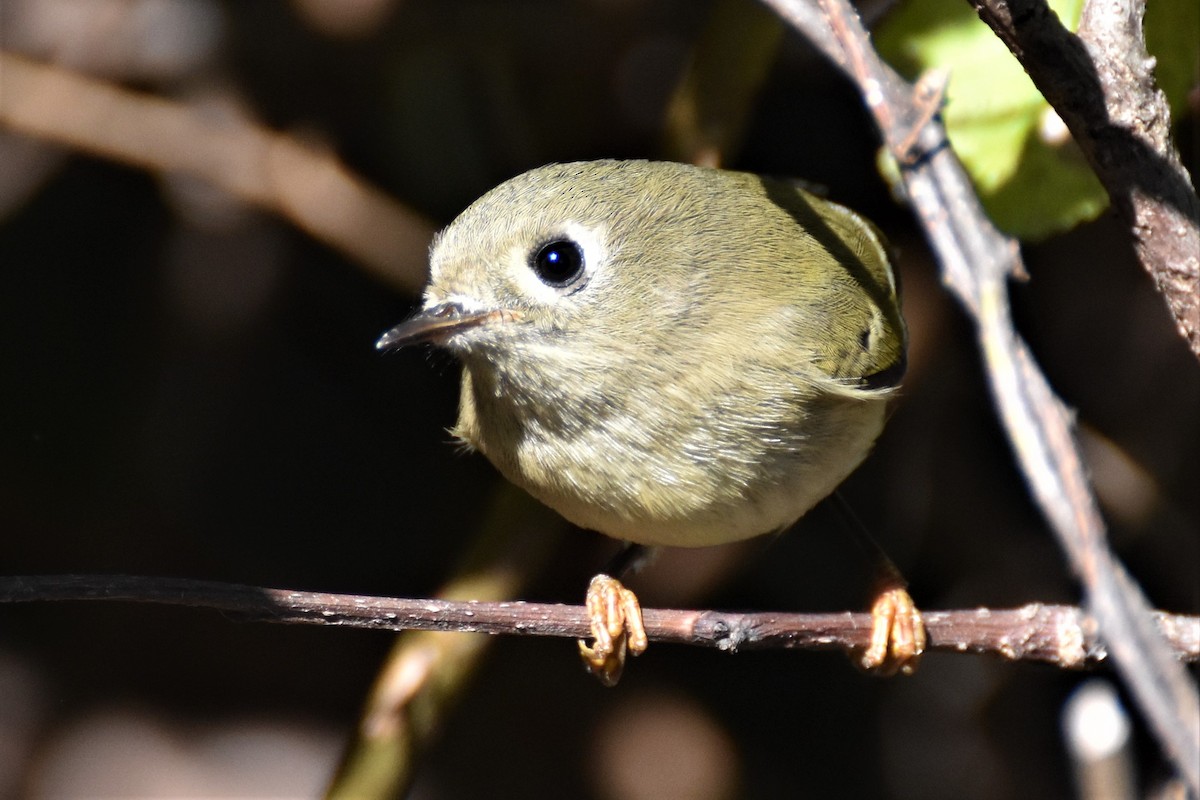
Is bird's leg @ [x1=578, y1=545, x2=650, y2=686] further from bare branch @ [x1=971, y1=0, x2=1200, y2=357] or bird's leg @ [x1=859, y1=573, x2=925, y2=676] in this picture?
bare branch @ [x1=971, y1=0, x2=1200, y2=357]

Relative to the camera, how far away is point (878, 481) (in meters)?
3.65

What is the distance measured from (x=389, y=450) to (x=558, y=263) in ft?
5.52

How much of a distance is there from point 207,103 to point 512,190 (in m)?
1.74

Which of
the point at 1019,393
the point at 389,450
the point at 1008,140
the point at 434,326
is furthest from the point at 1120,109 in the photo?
the point at 389,450

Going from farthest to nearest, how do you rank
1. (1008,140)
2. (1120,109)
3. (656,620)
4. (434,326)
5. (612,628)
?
(612,628) → (1008,140) → (434,326) → (656,620) → (1120,109)

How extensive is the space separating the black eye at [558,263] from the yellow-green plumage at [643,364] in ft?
0.04

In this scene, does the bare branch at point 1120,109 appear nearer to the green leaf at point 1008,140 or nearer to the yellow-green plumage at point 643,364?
the green leaf at point 1008,140

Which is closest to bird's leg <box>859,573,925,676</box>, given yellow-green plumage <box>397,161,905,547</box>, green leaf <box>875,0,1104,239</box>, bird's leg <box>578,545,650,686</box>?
yellow-green plumage <box>397,161,905,547</box>

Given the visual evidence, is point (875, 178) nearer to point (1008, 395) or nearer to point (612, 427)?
point (612, 427)

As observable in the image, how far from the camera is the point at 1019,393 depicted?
107 cm

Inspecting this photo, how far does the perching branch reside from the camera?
934mm

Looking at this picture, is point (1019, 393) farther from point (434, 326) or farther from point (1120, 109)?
point (434, 326)

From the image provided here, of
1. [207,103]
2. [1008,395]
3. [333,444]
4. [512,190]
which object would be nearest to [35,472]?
[333,444]

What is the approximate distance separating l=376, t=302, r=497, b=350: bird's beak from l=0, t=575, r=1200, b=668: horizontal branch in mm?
557
